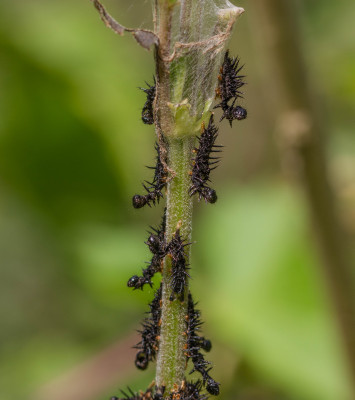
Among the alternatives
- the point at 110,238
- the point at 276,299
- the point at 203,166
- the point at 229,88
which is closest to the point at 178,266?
the point at 203,166

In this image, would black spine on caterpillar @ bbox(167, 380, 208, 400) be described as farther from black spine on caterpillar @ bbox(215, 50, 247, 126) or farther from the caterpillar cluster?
black spine on caterpillar @ bbox(215, 50, 247, 126)

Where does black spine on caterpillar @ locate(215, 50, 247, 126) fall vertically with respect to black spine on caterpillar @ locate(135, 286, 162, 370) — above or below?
above

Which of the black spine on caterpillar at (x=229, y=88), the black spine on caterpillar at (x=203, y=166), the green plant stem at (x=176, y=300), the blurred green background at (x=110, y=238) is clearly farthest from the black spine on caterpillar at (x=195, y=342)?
the blurred green background at (x=110, y=238)

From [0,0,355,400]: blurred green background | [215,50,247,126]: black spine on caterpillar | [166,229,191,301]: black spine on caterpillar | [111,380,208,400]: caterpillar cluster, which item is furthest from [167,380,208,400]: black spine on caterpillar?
[0,0,355,400]: blurred green background

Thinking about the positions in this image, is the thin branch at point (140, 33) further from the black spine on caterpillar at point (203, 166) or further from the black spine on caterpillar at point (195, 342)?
the black spine on caterpillar at point (195, 342)

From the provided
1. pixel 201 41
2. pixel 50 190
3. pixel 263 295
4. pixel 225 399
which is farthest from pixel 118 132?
pixel 201 41

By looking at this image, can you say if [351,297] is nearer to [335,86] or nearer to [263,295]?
[263,295]
